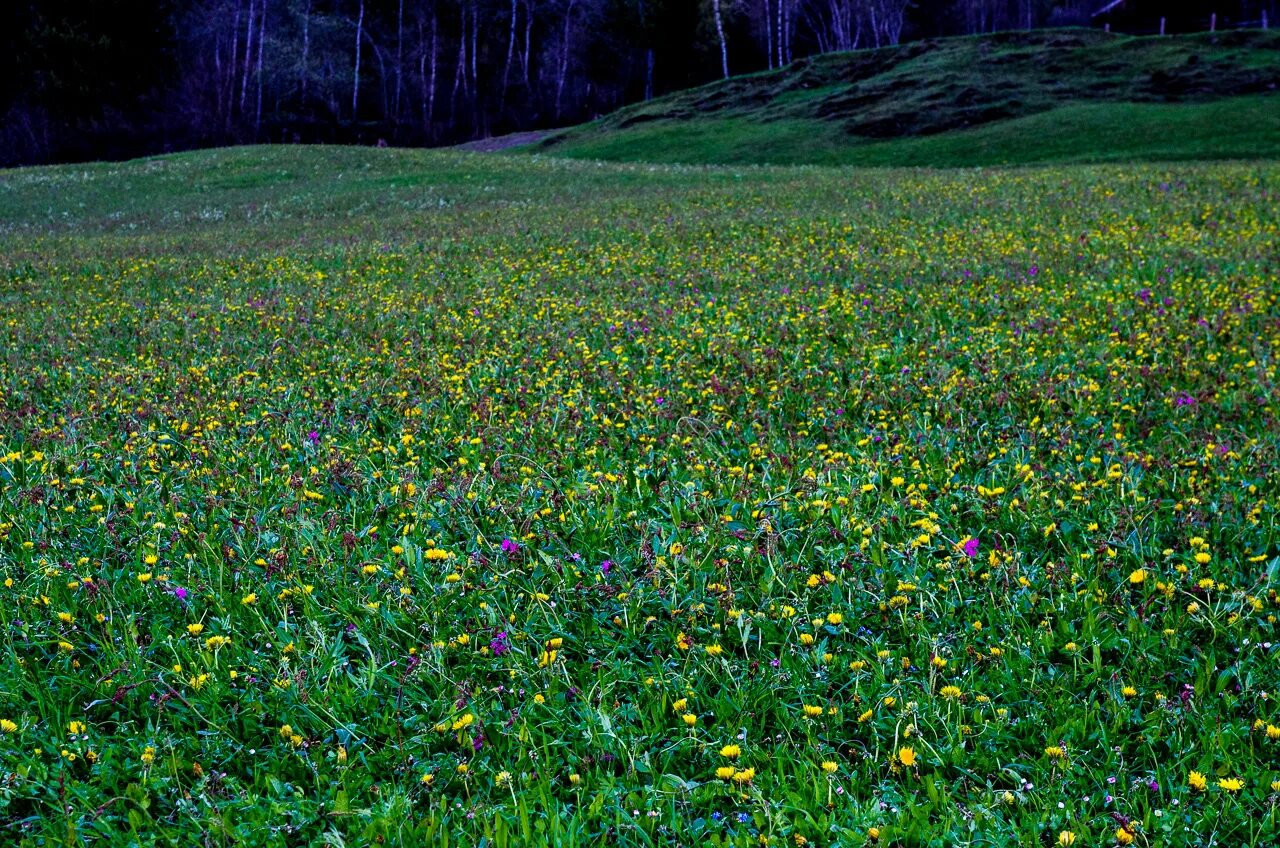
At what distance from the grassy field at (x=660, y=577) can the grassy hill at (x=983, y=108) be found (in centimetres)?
2794

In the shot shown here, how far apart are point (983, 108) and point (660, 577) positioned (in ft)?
142

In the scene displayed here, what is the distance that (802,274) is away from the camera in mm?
11562

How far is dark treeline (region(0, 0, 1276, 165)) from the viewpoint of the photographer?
5925 cm

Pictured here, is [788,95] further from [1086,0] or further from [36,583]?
[36,583]

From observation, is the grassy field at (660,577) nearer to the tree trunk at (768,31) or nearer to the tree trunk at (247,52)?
the tree trunk at (247,52)

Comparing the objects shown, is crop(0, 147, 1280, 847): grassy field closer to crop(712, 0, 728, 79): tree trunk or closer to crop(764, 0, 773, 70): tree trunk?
crop(712, 0, 728, 79): tree trunk

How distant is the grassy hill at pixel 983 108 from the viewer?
34.0 metres

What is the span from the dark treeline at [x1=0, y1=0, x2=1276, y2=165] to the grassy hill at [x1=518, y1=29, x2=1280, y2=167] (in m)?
17.2

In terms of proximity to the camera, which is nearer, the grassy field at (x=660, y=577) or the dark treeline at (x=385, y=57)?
the grassy field at (x=660, y=577)

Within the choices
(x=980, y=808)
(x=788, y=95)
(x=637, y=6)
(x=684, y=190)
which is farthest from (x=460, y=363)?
(x=637, y=6)

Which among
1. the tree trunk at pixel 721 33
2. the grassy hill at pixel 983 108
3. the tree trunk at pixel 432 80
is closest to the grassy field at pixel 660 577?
the grassy hill at pixel 983 108

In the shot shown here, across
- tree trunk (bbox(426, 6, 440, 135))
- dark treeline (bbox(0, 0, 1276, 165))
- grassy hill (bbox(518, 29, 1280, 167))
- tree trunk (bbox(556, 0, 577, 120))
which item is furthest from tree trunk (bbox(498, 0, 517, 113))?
grassy hill (bbox(518, 29, 1280, 167))

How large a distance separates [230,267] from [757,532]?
1315 cm

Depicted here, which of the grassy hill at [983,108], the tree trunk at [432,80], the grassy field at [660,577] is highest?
the tree trunk at [432,80]
